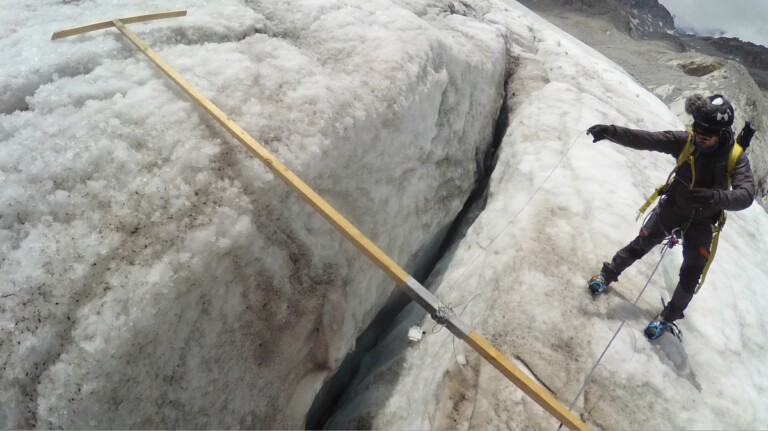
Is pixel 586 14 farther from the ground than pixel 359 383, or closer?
closer

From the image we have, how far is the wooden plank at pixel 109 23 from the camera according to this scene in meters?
3.33

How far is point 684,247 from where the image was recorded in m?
3.23

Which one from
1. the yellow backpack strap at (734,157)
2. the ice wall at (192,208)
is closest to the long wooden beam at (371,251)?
the ice wall at (192,208)

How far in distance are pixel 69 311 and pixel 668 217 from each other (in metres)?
4.11

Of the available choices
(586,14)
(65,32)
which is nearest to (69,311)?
(65,32)

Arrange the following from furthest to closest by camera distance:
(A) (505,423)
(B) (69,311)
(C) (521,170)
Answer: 1. (C) (521,170)
2. (A) (505,423)
3. (B) (69,311)

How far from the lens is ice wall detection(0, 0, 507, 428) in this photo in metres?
2.36

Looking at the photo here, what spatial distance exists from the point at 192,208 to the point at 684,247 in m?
3.62

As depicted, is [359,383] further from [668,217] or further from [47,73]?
[47,73]

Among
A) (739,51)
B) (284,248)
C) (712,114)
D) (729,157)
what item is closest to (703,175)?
(729,157)

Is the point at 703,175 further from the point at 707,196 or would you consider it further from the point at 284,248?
the point at 284,248

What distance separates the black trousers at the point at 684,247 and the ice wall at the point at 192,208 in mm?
2094

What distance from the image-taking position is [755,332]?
3.64 metres

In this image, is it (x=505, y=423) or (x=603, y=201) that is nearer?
(x=505, y=423)
